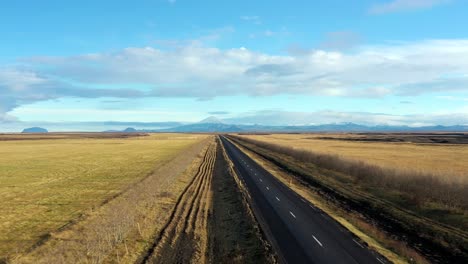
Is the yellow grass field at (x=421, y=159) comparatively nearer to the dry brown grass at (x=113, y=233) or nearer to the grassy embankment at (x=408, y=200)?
the grassy embankment at (x=408, y=200)

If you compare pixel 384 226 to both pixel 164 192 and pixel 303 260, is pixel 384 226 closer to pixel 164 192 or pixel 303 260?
pixel 303 260

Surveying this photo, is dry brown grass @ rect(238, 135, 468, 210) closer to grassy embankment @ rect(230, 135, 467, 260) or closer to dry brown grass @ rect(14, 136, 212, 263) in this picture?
grassy embankment @ rect(230, 135, 467, 260)

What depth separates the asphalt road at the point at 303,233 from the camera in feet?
55.6

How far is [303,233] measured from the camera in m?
20.6

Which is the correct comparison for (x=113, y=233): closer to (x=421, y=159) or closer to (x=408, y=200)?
(x=408, y=200)

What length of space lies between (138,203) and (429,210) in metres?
20.7

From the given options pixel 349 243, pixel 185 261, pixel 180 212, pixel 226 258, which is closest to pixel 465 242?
pixel 349 243

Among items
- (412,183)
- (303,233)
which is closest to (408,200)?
(412,183)

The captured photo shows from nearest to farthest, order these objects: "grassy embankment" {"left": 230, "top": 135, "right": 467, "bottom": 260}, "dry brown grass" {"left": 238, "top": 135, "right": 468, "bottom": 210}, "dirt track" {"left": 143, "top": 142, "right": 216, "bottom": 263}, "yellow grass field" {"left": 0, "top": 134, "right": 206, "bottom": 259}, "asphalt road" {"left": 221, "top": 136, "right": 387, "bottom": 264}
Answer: "asphalt road" {"left": 221, "top": 136, "right": 387, "bottom": 264} < "dirt track" {"left": 143, "top": 142, "right": 216, "bottom": 263} < "grassy embankment" {"left": 230, "top": 135, "right": 467, "bottom": 260} < "yellow grass field" {"left": 0, "top": 134, "right": 206, "bottom": 259} < "dry brown grass" {"left": 238, "top": 135, "right": 468, "bottom": 210}

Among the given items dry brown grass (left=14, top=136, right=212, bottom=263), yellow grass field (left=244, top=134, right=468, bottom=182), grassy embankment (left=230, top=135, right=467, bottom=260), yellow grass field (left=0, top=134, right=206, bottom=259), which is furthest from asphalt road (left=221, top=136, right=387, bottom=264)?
yellow grass field (left=244, top=134, right=468, bottom=182)

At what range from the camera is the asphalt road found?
16.9 m

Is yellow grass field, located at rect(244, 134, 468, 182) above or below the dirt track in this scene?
above

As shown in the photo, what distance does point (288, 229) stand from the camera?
70.5ft

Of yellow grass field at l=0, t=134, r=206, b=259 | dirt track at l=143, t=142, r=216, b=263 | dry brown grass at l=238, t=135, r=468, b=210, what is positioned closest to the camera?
dirt track at l=143, t=142, r=216, b=263
